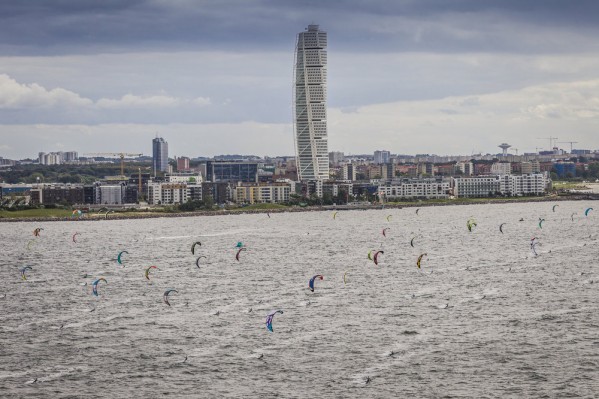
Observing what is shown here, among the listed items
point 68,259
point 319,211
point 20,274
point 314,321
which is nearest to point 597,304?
point 314,321

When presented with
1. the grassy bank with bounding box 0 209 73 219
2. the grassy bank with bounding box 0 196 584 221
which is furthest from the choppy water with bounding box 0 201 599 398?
the grassy bank with bounding box 0 209 73 219

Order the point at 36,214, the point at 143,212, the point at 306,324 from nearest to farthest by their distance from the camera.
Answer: the point at 306,324, the point at 36,214, the point at 143,212

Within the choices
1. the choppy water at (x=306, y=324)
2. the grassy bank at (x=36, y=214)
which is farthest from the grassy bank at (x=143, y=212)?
the choppy water at (x=306, y=324)

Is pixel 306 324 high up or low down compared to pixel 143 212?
down

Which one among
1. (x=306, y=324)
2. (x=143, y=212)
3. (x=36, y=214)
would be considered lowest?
(x=306, y=324)

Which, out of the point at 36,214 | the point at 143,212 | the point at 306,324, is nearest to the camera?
the point at 306,324

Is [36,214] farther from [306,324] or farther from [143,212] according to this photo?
[306,324]

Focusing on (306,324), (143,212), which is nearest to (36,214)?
(143,212)

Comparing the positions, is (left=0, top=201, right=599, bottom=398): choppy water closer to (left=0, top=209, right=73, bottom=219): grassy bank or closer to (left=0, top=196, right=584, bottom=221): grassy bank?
(left=0, top=196, right=584, bottom=221): grassy bank

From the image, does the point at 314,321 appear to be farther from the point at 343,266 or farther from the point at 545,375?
the point at 343,266
